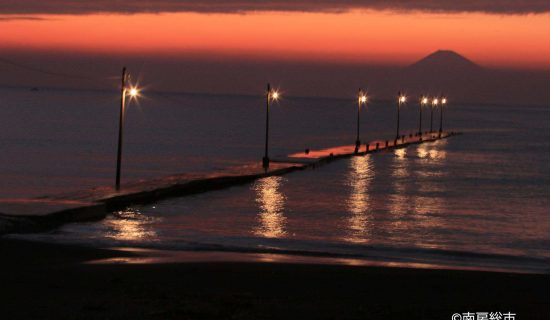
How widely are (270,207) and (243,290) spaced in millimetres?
18490

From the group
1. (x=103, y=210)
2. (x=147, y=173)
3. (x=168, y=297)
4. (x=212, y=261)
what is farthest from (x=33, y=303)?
(x=147, y=173)

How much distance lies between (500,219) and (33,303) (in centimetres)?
2174

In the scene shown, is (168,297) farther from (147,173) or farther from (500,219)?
(147,173)

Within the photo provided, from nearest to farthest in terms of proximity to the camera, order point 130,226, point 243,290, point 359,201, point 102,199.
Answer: point 243,290, point 130,226, point 102,199, point 359,201

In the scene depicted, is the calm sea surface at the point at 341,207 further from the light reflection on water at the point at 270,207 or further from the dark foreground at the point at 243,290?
the dark foreground at the point at 243,290

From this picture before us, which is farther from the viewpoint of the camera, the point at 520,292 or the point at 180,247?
the point at 180,247

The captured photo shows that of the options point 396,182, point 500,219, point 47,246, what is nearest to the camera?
point 47,246

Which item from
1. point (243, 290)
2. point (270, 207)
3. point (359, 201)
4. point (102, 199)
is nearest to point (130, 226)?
point (102, 199)

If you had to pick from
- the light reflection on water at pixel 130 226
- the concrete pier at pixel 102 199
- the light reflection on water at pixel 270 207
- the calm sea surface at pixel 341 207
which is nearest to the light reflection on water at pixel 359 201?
the calm sea surface at pixel 341 207

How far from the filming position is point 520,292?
49.2 ft

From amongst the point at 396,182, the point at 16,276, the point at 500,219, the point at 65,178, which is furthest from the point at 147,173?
the point at 16,276

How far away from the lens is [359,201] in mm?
37156

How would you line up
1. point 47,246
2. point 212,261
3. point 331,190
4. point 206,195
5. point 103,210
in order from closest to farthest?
point 212,261 < point 47,246 < point 103,210 < point 206,195 < point 331,190

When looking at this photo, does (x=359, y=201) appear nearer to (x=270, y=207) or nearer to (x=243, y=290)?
(x=270, y=207)
